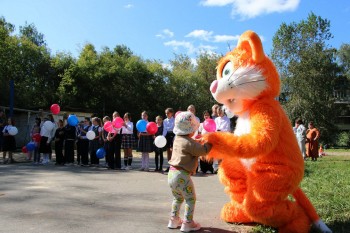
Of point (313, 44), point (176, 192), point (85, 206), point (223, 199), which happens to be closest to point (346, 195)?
point (223, 199)

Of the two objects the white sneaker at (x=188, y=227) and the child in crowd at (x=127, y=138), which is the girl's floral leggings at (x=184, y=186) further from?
the child in crowd at (x=127, y=138)

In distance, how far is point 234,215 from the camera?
16.5 ft

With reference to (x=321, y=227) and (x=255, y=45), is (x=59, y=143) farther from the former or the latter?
(x=321, y=227)

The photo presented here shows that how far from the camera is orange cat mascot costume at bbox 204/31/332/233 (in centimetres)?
423

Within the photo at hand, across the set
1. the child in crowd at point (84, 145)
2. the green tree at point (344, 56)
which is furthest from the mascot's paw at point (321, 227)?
the green tree at point (344, 56)

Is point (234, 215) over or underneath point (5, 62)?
underneath

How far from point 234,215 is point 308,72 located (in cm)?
3747

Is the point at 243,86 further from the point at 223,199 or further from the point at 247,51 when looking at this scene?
the point at 223,199

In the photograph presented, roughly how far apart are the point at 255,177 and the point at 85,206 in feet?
10.2

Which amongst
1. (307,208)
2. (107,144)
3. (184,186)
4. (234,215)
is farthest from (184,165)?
(107,144)

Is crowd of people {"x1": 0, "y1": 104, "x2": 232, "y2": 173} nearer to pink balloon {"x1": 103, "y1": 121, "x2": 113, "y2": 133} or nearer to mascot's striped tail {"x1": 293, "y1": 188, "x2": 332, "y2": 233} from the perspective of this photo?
pink balloon {"x1": 103, "y1": 121, "x2": 113, "y2": 133}

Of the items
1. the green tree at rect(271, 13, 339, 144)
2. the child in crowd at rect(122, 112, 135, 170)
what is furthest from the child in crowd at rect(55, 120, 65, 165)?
the green tree at rect(271, 13, 339, 144)

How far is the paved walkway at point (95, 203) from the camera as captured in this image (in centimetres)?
488

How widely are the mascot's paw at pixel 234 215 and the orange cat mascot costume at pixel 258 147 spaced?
1.0 inches
